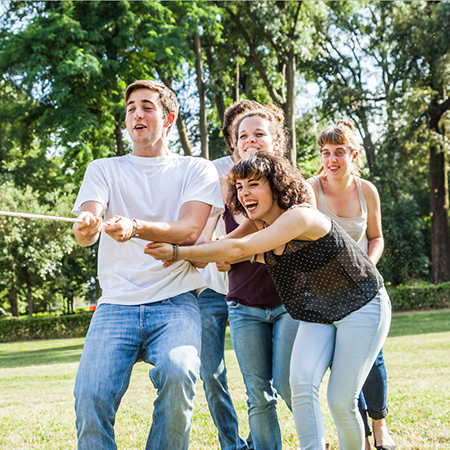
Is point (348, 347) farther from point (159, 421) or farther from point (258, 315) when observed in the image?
point (159, 421)

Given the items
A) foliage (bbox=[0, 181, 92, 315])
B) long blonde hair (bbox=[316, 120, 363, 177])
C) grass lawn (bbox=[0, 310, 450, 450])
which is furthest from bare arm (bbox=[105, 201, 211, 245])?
foliage (bbox=[0, 181, 92, 315])

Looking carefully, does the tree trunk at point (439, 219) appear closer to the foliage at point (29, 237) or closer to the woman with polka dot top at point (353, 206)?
the foliage at point (29, 237)

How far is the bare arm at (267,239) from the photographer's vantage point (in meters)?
3.08

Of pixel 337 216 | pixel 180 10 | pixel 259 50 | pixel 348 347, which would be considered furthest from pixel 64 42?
pixel 348 347

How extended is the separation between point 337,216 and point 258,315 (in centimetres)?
105

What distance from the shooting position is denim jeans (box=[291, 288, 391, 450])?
120 inches

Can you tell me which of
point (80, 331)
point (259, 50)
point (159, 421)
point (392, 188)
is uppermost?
point (259, 50)

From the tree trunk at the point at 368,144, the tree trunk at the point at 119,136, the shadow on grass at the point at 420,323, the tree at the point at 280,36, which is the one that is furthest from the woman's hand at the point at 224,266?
the tree trunk at the point at 368,144

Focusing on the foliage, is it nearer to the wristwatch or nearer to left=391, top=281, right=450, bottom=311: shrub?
left=391, top=281, right=450, bottom=311: shrub

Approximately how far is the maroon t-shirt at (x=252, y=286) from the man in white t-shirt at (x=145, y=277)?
0.47 meters

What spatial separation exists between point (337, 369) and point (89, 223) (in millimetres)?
1622

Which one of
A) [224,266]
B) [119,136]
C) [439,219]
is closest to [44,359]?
[119,136]

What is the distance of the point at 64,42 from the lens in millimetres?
15781

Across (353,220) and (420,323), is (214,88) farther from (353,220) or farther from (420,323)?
(353,220)
